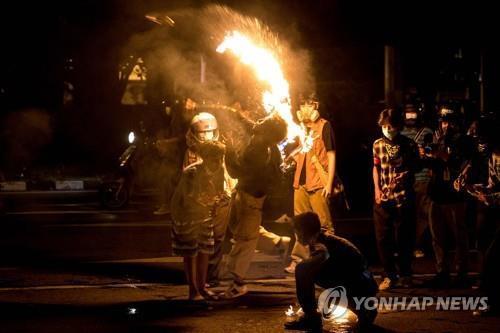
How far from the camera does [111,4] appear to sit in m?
31.9

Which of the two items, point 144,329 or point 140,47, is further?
point 140,47

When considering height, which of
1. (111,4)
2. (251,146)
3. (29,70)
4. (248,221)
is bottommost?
(248,221)

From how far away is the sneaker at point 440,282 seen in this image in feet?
32.2

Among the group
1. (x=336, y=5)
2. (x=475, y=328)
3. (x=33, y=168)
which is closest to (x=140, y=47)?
(x=33, y=168)

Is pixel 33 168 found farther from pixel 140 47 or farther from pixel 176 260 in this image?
pixel 176 260

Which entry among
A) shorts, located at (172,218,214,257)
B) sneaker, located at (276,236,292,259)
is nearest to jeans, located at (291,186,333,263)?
sneaker, located at (276,236,292,259)

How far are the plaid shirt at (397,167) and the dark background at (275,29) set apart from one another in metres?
11.2

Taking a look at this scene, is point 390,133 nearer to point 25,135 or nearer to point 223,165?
point 223,165

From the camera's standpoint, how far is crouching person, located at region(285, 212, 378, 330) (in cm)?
777

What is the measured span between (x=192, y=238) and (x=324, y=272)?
1.69 meters

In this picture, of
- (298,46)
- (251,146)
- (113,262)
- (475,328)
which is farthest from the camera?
(298,46)

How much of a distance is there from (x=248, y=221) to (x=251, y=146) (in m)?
0.75

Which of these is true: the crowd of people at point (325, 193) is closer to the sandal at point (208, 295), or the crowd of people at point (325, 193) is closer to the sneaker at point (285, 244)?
the sandal at point (208, 295)

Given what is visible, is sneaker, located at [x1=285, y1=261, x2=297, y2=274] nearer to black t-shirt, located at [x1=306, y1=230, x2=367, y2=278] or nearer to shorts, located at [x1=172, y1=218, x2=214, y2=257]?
shorts, located at [x1=172, y1=218, x2=214, y2=257]
